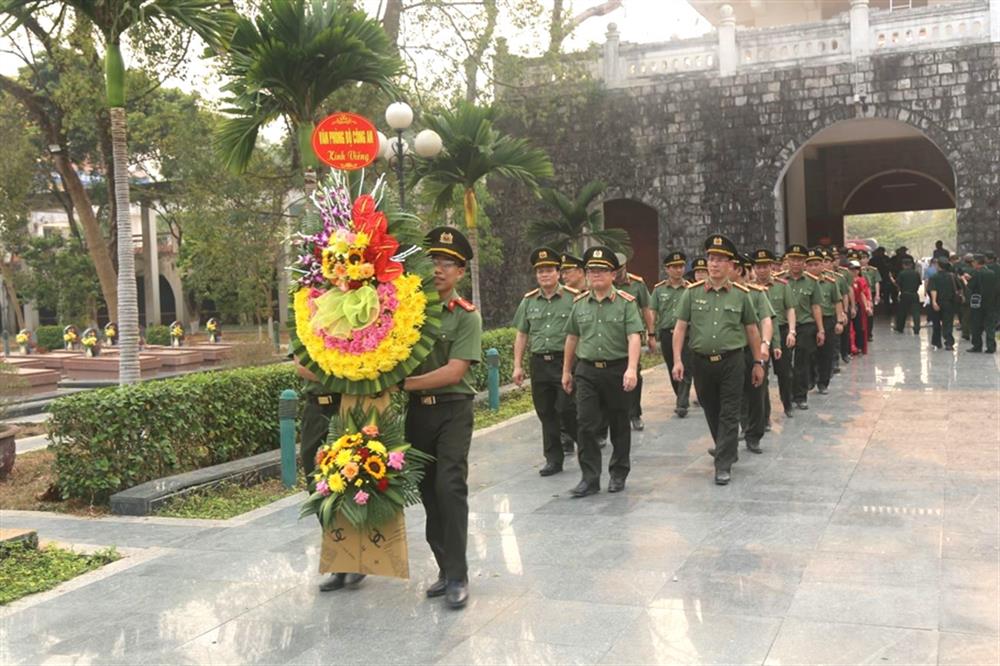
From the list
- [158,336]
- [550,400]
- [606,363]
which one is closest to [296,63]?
[550,400]

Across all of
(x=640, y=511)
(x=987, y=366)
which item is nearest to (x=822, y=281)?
(x=987, y=366)

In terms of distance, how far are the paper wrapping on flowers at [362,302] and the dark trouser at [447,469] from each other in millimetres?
325

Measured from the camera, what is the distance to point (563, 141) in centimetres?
2436

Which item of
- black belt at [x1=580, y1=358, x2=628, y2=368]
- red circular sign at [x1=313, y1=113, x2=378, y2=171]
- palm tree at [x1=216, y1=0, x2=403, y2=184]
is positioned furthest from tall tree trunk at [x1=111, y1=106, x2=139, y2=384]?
black belt at [x1=580, y1=358, x2=628, y2=368]

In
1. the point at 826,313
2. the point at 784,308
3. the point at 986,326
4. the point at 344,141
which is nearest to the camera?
the point at 344,141

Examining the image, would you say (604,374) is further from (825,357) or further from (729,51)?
(729,51)

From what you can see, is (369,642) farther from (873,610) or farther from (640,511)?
(640,511)

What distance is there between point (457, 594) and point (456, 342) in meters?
1.24

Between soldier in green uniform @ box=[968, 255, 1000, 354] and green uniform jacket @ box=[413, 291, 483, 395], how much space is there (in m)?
13.7

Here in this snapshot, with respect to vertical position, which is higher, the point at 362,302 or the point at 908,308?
the point at 362,302

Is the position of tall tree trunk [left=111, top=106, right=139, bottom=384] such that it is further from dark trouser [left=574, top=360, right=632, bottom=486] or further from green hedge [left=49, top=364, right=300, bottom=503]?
dark trouser [left=574, top=360, right=632, bottom=486]

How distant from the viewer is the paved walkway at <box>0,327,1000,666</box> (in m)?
4.26

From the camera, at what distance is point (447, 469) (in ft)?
16.2

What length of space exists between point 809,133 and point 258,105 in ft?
50.2
